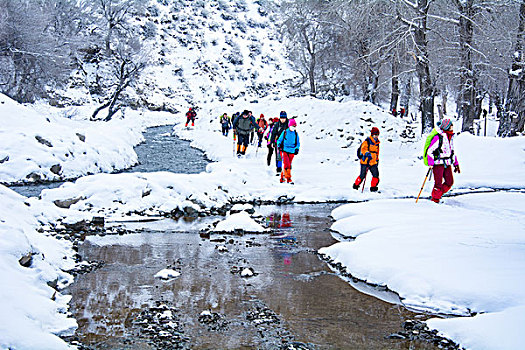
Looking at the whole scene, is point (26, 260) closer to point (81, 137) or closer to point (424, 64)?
point (81, 137)

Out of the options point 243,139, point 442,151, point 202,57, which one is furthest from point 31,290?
point 202,57

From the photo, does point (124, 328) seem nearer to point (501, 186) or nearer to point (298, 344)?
point (298, 344)

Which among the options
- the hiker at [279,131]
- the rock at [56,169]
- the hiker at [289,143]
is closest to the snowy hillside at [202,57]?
the rock at [56,169]

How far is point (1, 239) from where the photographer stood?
5031mm

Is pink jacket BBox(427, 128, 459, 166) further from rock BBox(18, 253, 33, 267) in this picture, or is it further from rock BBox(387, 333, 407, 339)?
rock BBox(18, 253, 33, 267)

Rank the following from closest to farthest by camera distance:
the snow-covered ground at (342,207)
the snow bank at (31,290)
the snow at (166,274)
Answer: the snow bank at (31,290), the snow-covered ground at (342,207), the snow at (166,274)

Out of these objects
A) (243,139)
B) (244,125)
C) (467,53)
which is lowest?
(243,139)

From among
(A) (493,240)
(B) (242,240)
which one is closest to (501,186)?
(A) (493,240)

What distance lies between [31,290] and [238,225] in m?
Result: 4.04

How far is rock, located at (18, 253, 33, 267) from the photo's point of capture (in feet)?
16.6

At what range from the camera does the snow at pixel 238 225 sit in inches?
321

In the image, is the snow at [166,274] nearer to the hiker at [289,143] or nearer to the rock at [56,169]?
the hiker at [289,143]

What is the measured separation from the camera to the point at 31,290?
4.63 m

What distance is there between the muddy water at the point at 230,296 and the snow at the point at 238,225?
42cm
